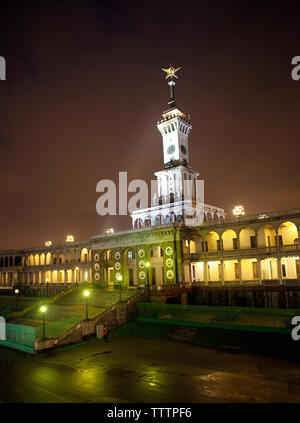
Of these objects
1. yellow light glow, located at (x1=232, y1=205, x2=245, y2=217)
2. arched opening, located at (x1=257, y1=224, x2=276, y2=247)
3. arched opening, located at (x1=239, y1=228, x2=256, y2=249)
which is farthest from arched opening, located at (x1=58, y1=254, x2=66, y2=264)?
arched opening, located at (x1=257, y1=224, x2=276, y2=247)

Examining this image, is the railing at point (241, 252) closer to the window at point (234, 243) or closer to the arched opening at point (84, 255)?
the window at point (234, 243)

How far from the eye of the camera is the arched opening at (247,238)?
46.0m

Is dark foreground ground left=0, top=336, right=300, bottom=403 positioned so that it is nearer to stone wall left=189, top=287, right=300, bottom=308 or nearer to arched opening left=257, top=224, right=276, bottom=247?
stone wall left=189, top=287, right=300, bottom=308

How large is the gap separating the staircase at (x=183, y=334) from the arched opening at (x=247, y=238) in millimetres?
21044

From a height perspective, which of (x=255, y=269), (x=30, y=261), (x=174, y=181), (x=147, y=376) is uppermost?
(x=174, y=181)

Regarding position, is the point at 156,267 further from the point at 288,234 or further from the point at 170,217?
the point at 288,234

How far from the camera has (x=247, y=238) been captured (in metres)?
46.5

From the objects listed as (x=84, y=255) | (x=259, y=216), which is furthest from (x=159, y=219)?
(x=259, y=216)

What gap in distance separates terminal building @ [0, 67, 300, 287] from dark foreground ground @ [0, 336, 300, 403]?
16625 millimetres

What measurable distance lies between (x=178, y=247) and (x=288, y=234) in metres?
15.1

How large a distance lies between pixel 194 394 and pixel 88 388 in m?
5.56

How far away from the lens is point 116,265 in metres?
53.7

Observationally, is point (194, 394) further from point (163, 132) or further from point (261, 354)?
point (163, 132)

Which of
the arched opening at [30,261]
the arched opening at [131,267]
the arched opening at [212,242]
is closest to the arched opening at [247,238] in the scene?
the arched opening at [212,242]
